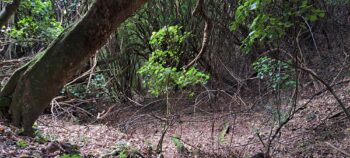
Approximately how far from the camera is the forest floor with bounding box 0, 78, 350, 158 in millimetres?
4300

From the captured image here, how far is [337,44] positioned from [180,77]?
4.89 m

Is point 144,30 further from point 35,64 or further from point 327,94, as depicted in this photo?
point 35,64

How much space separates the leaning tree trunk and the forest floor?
483 millimetres

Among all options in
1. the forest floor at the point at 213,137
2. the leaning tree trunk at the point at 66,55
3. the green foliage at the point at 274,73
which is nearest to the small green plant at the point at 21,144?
the forest floor at the point at 213,137

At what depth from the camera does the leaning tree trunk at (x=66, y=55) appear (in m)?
3.94

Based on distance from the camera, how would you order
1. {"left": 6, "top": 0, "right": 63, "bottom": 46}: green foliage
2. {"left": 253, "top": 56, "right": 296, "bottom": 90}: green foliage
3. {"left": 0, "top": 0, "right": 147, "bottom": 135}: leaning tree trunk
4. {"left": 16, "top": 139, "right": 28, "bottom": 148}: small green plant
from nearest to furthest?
{"left": 16, "top": 139, "right": 28, "bottom": 148}: small green plant < {"left": 0, "top": 0, "right": 147, "bottom": 135}: leaning tree trunk < {"left": 253, "top": 56, "right": 296, "bottom": 90}: green foliage < {"left": 6, "top": 0, "right": 63, "bottom": 46}: green foliage

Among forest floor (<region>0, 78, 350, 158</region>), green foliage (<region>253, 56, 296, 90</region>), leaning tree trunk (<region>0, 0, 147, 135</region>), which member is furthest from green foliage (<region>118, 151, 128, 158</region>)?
green foliage (<region>253, 56, 296, 90</region>)

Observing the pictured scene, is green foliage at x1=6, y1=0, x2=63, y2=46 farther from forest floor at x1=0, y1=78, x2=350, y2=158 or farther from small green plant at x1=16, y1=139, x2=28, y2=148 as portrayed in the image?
small green plant at x1=16, y1=139, x2=28, y2=148

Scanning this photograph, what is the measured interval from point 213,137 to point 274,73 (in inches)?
68.7

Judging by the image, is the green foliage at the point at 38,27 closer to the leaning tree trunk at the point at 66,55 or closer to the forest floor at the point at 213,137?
the forest floor at the point at 213,137

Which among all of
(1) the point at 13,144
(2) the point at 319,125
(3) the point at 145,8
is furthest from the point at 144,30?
(1) the point at 13,144

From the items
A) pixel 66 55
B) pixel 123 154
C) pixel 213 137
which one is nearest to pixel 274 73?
pixel 213 137

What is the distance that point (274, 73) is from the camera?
6.57 metres

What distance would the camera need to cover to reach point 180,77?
609 cm
